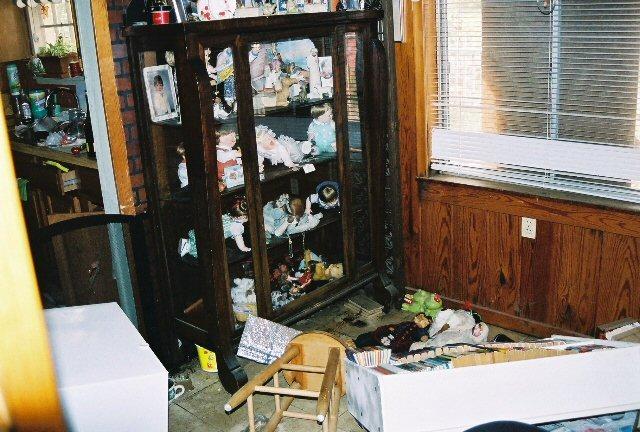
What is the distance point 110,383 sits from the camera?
1.49 metres

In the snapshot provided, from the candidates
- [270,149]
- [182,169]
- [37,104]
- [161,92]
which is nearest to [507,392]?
[270,149]

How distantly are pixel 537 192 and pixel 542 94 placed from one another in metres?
0.53

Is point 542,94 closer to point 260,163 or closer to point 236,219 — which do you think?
point 260,163

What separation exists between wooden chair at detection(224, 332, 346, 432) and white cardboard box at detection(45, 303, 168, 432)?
0.75 metres

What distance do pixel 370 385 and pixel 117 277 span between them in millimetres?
1594

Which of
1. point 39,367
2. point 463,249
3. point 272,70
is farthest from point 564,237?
point 39,367

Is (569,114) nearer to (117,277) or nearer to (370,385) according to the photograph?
(370,385)

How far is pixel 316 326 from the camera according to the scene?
3.82m

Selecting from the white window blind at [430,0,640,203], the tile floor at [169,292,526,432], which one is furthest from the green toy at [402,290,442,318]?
the white window blind at [430,0,640,203]

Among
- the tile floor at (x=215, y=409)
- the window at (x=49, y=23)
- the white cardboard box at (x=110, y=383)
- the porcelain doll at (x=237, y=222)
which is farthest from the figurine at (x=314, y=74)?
the window at (x=49, y=23)

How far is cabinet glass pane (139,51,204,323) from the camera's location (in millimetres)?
2998

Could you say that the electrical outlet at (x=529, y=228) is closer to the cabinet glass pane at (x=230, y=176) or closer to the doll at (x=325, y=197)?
the doll at (x=325, y=197)

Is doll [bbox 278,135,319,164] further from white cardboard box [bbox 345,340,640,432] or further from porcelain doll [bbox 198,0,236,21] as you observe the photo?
white cardboard box [bbox 345,340,640,432]

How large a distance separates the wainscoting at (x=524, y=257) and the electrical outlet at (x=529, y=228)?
0.03 m
